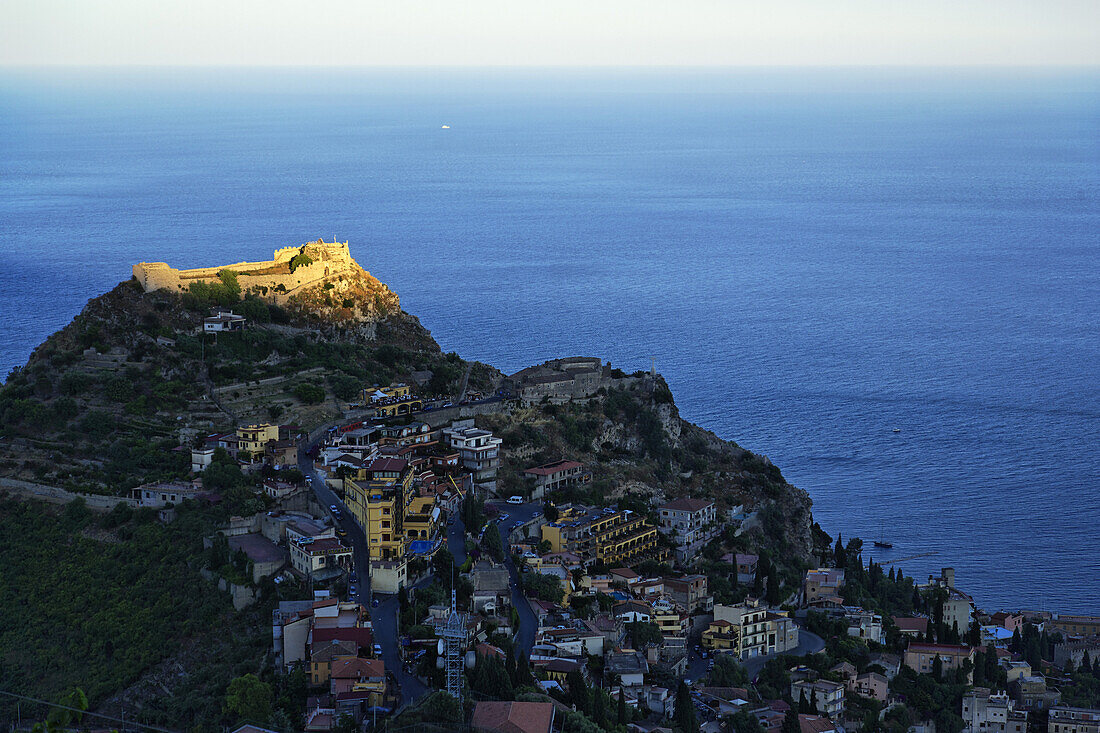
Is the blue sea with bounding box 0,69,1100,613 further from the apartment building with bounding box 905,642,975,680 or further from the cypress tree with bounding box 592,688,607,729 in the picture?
the cypress tree with bounding box 592,688,607,729

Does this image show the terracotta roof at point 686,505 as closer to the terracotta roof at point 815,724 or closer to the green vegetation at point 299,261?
the terracotta roof at point 815,724

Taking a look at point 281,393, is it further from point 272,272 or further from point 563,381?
point 563,381

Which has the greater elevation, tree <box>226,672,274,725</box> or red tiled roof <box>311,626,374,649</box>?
red tiled roof <box>311,626,374,649</box>

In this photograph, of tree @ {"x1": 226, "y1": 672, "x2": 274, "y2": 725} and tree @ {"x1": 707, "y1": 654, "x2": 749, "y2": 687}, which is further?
tree @ {"x1": 707, "y1": 654, "x2": 749, "y2": 687}

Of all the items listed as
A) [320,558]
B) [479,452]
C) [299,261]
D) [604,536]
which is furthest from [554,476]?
[299,261]

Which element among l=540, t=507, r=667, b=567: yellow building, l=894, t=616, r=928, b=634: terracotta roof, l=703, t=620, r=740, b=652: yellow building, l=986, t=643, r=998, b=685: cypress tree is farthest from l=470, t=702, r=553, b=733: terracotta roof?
l=894, t=616, r=928, b=634: terracotta roof

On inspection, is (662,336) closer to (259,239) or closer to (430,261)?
(430,261)

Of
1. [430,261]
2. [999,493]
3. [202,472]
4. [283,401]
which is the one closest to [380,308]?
[283,401]
